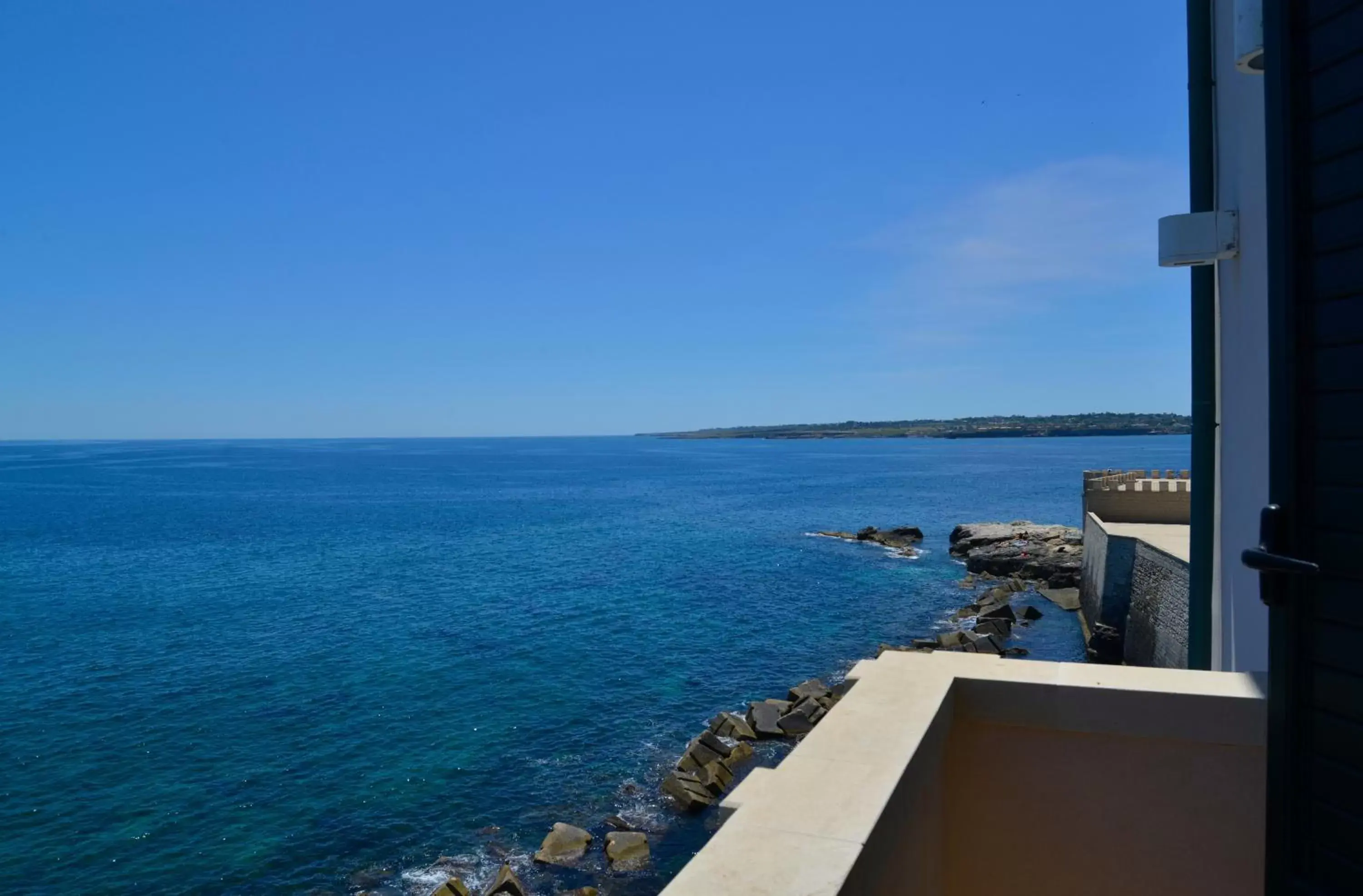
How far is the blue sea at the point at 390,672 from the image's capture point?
1471 cm

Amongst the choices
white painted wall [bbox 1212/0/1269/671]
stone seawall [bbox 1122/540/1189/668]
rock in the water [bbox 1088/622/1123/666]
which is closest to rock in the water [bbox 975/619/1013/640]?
rock in the water [bbox 1088/622/1123/666]

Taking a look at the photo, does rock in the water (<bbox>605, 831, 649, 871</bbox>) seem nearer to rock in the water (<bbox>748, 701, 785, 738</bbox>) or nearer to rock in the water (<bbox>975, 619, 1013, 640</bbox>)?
rock in the water (<bbox>748, 701, 785, 738</bbox>)

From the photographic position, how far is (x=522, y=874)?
1342cm

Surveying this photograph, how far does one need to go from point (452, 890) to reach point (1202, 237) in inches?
487

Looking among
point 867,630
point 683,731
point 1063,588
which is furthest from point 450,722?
point 1063,588

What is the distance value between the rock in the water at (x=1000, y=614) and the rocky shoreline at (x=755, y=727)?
1.7 inches

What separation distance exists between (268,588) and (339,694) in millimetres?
17222

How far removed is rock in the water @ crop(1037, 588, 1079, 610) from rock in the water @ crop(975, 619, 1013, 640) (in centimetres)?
507

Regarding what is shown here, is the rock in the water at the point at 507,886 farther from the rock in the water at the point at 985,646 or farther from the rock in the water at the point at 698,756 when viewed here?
the rock in the water at the point at 985,646

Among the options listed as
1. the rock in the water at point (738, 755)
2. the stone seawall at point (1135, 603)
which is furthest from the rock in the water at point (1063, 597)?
the rock in the water at point (738, 755)

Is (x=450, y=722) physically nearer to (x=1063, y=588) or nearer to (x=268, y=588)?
(x=268, y=588)

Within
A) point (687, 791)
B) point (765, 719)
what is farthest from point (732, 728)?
point (687, 791)

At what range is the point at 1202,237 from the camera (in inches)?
185

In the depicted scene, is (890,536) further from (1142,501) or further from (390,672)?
(390,672)
